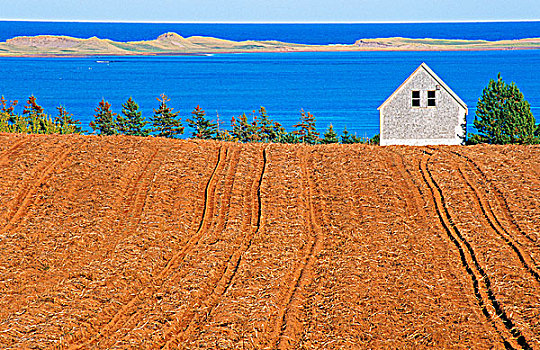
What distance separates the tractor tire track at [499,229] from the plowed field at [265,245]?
7cm

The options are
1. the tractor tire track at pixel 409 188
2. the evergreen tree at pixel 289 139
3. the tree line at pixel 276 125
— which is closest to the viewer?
the tractor tire track at pixel 409 188

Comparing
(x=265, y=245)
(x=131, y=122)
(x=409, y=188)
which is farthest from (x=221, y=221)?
(x=131, y=122)

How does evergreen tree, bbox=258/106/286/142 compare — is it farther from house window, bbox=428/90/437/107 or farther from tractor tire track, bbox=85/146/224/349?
tractor tire track, bbox=85/146/224/349

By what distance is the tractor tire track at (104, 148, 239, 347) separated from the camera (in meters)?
11.9

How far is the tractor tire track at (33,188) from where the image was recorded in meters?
18.2

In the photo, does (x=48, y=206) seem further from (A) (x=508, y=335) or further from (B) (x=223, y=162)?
(A) (x=508, y=335)

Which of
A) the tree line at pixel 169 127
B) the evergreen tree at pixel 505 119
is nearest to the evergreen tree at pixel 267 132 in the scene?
the tree line at pixel 169 127

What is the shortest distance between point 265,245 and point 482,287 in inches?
212

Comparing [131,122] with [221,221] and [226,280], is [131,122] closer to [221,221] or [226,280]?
[221,221]

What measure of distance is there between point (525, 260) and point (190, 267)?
7.99m

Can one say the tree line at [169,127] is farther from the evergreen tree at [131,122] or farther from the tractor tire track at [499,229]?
the tractor tire track at [499,229]

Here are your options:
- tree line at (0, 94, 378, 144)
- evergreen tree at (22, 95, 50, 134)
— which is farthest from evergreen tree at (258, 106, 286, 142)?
evergreen tree at (22, 95, 50, 134)

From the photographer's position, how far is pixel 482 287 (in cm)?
1354

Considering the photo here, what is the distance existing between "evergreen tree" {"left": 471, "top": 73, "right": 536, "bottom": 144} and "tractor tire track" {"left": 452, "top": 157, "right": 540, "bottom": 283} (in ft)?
51.3
